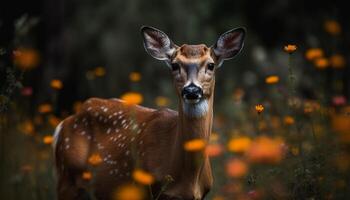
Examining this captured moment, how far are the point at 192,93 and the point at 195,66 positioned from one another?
386 mm

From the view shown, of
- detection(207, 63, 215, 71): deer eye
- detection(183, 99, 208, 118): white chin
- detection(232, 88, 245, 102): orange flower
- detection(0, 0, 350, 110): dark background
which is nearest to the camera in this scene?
detection(183, 99, 208, 118): white chin

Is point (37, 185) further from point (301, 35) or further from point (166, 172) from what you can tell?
point (301, 35)

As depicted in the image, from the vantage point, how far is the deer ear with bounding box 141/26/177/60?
6.27 metres

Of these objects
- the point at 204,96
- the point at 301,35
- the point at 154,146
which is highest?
the point at 204,96

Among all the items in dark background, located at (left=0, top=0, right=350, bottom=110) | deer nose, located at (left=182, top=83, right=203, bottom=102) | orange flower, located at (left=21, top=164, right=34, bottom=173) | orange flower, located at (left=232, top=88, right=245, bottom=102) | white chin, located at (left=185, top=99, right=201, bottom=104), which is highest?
deer nose, located at (left=182, top=83, right=203, bottom=102)

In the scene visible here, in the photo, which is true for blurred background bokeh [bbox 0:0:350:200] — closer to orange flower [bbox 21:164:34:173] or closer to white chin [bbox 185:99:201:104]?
orange flower [bbox 21:164:34:173]

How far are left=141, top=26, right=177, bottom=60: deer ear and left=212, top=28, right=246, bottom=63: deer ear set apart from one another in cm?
35

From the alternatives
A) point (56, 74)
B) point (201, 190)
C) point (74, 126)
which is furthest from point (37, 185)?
point (56, 74)

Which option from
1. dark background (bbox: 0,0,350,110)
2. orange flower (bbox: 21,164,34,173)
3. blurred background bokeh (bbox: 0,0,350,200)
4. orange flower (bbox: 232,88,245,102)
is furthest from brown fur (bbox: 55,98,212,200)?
dark background (bbox: 0,0,350,110)

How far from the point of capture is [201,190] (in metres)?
5.78

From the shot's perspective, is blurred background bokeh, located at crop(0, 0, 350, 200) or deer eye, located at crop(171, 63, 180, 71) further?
blurred background bokeh, located at crop(0, 0, 350, 200)

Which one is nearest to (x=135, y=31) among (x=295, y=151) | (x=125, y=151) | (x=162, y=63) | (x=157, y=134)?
(x=162, y=63)

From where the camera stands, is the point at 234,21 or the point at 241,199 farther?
the point at 234,21

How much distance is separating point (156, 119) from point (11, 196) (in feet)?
4.70
